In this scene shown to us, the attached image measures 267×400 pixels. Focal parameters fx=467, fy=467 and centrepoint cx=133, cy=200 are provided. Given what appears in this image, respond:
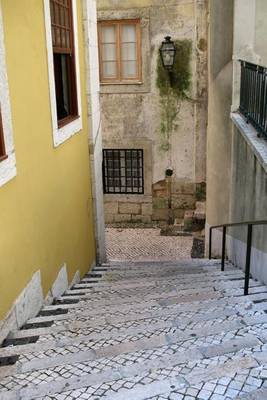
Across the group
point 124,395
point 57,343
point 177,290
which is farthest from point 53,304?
point 124,395

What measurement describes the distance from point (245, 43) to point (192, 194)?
6.04 meters

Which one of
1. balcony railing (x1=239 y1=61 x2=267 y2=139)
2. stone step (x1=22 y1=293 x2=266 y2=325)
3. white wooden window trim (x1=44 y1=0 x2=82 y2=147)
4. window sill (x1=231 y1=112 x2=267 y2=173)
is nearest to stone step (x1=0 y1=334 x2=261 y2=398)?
stone step (x1=22 y1=293 x2=266 y2=325)

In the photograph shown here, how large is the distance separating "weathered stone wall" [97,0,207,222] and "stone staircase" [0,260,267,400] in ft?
26.2

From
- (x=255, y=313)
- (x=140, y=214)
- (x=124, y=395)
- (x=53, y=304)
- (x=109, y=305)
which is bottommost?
(x=140, y=214)

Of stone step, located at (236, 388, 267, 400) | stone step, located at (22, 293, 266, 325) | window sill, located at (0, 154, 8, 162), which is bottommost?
stone step, located at (22, 293, 266, 325)

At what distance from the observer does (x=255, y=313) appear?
13.0 ft

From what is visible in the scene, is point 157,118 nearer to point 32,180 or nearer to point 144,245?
point 144,245

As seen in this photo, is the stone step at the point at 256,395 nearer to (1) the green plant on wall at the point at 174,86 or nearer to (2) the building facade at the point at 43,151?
(2) the building facade at the point at 43,151

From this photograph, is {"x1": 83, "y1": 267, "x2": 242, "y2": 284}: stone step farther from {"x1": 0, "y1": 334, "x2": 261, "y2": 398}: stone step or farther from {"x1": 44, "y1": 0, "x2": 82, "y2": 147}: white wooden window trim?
{"x1": 0, "y1": 334, "x2": 261, "y2": 398}: stone step

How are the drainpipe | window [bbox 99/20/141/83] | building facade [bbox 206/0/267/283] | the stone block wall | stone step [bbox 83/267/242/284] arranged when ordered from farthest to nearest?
the stone block wall
the drainpipe
window [bbox 99/20/141/83]
stone step [bbox 83/267/242/284]
building facade [bbox 206/0/267/283]

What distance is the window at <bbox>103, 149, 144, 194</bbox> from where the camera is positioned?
13.3 meters

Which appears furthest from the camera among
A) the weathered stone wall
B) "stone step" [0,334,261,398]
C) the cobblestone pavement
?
the weathered stone wall

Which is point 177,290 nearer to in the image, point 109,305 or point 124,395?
point 109,305

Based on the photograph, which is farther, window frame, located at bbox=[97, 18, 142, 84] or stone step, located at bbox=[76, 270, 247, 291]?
window frame, located at bbox=[97, 18, 142, 84]
